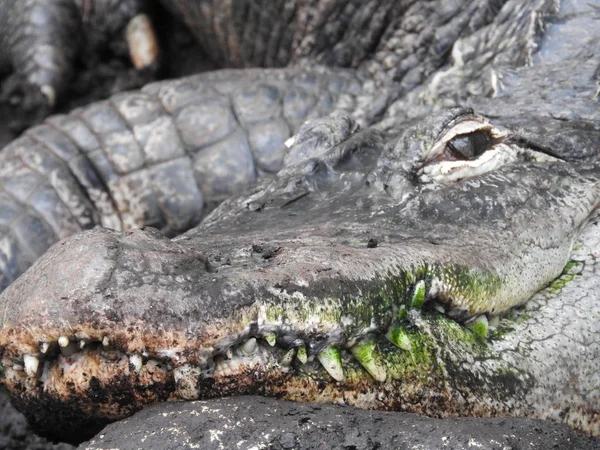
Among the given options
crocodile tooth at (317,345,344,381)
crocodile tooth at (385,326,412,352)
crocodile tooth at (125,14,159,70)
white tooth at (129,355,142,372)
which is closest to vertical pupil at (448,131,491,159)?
crocodile tooth at (385,326,412,352)

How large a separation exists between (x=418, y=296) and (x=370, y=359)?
0.74 feet

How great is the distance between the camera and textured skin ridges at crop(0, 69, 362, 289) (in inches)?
159

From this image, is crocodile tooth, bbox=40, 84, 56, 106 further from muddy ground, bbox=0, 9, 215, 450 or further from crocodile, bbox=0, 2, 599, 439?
crocodile, bbox=0, 2, 599, 439

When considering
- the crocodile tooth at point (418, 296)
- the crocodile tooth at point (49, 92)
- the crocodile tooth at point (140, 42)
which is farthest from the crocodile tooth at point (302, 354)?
the crocodile tooth at point (140, 42)

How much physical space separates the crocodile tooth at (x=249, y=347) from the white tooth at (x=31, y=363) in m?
0.45

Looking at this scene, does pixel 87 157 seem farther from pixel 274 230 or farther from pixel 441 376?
pixel 441 376

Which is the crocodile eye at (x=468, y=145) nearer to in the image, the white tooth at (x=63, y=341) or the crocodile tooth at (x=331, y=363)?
the crocodile tooth at (x=331, y=363)

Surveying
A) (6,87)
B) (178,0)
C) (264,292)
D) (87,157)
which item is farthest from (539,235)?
(6,87)

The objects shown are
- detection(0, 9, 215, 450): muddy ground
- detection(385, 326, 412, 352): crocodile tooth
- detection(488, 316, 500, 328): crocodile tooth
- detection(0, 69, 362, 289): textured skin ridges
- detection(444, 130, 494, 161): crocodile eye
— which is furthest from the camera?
detection(0, 9, 215, 450): muddy ground

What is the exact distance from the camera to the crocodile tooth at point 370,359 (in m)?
1.85

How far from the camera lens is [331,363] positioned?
1.82 meters

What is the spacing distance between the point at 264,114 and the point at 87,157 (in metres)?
0.91

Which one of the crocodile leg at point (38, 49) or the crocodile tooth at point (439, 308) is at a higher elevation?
the crocodile leg at point (38, 49)

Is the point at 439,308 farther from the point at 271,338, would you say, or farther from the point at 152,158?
the point at 152,158
